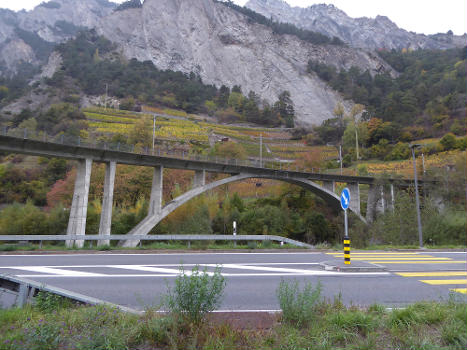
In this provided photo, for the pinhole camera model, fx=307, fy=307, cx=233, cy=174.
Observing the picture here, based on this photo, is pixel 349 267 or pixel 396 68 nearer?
pixel 349 267

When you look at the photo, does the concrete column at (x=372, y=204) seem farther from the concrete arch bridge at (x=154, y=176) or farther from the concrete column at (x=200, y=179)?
the concrete column at (x=200, y=179)

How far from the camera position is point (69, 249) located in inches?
511

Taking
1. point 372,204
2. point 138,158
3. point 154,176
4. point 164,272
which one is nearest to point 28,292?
point 164,272

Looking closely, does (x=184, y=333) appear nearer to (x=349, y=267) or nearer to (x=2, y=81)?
(x=349, y=267)

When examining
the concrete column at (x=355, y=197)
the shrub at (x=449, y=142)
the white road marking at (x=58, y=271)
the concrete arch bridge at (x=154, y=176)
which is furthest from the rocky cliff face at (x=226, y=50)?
the white road marking at (x=58, y=271)

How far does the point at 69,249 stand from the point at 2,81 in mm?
119129

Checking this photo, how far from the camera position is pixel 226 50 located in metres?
118

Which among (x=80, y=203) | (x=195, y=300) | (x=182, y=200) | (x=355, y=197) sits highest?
(x=355, y=197)

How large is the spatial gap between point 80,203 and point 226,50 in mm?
108514

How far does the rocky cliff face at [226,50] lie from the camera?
4523 inches

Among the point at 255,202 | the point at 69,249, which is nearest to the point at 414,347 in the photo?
the point at 69,249

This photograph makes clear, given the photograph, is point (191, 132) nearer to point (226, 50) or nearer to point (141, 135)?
point (141, 135)

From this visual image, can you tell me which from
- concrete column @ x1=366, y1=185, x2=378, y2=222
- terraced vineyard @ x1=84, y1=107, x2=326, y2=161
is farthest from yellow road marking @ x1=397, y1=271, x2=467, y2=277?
terraced vineyard @ x1=84, y1=107, x2=326, y2=161

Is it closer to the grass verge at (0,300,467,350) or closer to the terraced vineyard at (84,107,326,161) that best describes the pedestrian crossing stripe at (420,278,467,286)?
the grass verge at (0,300,467,350)
